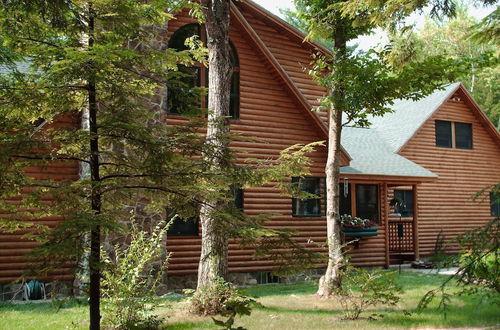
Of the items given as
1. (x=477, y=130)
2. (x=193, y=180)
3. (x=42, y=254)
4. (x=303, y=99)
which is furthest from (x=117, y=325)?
(x=477, y=130)

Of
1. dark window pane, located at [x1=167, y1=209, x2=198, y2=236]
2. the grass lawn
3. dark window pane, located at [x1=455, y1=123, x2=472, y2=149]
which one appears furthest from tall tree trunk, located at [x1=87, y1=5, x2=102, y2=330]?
dark window pane, located at [x1=455, y1=123, x2=472, y2=149]

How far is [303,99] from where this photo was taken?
1531cm

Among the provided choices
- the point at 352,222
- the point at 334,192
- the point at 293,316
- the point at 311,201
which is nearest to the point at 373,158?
the point at 352,222

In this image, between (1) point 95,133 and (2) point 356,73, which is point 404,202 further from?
(1) point 95,133

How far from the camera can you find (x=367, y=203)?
1888cm

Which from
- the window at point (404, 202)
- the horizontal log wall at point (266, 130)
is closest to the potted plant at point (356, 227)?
the horizontal log wall at point (266, 130)

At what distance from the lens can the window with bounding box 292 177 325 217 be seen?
15.9m

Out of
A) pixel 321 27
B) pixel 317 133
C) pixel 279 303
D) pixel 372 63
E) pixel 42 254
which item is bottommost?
pixel 279 303

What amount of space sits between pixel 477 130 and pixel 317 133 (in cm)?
1104

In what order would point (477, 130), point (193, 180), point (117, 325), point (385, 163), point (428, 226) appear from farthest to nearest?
point (477, 130) < point (428, 226) < point (385, 163) < point (117, 325) < point (193, 180)

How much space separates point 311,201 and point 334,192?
4.28 meters

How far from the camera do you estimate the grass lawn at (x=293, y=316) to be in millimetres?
8570

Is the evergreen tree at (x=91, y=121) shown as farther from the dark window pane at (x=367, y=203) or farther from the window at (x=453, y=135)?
the window at (x=453, y=135)

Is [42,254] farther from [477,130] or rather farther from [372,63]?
[477,130]
